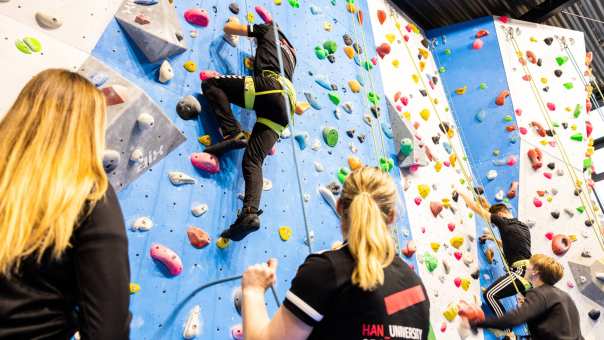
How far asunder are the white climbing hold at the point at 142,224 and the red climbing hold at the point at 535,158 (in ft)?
13.2

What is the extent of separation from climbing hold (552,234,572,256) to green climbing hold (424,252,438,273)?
5.02 feet

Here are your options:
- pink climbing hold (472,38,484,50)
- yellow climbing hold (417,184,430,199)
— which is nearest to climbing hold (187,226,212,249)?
yellow climbing hold (417,184,430,199)

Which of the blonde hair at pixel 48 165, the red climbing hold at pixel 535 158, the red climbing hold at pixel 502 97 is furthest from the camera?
the red climbing hold at pixel 502 97

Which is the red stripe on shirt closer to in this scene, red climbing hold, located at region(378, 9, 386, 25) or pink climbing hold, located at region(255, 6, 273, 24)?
pink climbing hold, located at region(255, 6, 273, 24)

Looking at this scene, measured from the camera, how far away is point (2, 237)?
0.73 meters

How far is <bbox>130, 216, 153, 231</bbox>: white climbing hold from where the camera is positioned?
1861 millimetres

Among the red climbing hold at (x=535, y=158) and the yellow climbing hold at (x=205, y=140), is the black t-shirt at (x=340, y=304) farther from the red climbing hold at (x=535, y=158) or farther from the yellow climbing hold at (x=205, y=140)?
the red climbing hold at (x=535, y=158)

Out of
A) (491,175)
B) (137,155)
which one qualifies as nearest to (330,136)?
(137,155)

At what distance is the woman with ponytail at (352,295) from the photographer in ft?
3.13

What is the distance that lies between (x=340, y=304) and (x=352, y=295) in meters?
0.03

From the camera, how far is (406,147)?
12.4 feet

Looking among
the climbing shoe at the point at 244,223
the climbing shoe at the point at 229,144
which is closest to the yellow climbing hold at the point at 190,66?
the climbing shoe at the point at 229,144

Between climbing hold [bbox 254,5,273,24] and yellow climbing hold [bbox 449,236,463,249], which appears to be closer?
climbing hold [bbox 254,5,273,24]

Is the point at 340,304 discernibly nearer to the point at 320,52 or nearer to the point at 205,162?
the point at 205,162
